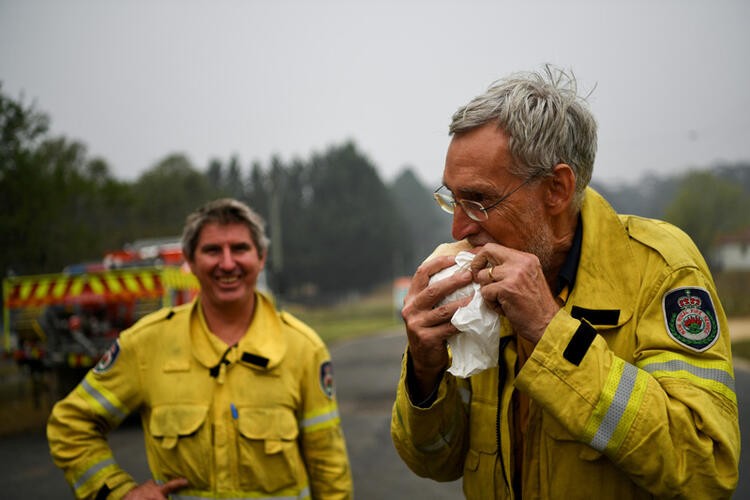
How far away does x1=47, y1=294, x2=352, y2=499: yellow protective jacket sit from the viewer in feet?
9.20

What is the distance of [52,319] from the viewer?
908 cm

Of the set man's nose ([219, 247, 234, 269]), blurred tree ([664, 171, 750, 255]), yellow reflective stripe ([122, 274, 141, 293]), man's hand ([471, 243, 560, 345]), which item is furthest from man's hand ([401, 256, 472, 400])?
blurred tree ([664, 171, 750, 255])

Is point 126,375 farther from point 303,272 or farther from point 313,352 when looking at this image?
point 303,272

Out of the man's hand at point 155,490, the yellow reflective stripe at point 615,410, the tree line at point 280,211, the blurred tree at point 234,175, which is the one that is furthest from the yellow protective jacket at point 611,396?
the blurred tree at point 234,175

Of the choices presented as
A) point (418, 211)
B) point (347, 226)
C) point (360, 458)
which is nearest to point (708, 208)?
point (360, 458)

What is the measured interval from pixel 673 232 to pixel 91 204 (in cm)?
1835

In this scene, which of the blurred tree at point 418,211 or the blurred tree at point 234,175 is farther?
the blurred tree at point 418,211

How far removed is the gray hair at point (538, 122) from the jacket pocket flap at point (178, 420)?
1.67 m

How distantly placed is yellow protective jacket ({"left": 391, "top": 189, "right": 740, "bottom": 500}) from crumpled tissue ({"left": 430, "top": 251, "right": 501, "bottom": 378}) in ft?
0.45

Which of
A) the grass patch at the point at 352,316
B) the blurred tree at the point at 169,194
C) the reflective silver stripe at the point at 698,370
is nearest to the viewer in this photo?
the reflective silver stripe at the point at 698,370

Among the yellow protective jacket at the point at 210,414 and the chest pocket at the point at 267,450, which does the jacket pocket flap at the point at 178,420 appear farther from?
the chest pocket at the point at 267,450

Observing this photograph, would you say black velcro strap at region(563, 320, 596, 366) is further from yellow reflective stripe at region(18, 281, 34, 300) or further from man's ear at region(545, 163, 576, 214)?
yellow reflective stripe at region(18, 281, 34, 300)

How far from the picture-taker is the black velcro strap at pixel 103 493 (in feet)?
9.14

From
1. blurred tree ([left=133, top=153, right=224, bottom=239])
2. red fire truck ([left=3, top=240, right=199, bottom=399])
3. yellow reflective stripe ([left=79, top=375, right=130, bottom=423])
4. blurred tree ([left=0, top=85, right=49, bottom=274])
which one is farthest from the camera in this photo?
blurred tree ([left=133, top=153, right=224, bottom=239])
